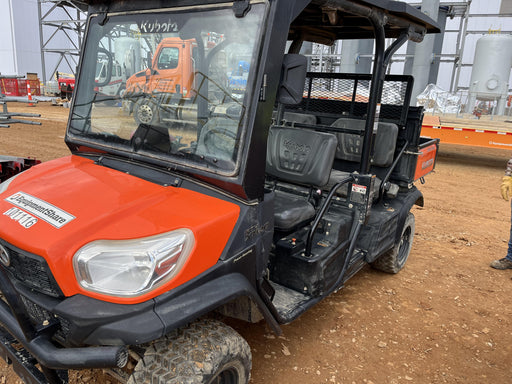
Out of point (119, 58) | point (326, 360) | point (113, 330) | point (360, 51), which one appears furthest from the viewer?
point (360, 51)

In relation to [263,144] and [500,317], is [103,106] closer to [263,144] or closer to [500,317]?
[263,144]

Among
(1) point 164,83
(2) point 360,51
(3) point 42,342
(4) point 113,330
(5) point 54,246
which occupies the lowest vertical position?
(3) point 42,342

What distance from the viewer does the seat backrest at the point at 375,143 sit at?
3.93m

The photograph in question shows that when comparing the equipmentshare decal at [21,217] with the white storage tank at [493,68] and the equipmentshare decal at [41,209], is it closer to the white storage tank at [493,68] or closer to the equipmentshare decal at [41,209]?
the equipmentshare decal at [41,209]

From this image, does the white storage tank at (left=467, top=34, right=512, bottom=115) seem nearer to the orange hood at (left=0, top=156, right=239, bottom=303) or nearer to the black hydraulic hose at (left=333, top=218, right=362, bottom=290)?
the black hydraulic hose at (left=333, top=218, right=362, bottom=290)

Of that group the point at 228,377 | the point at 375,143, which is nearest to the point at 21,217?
the point at 228,377

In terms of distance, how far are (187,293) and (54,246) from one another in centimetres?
57

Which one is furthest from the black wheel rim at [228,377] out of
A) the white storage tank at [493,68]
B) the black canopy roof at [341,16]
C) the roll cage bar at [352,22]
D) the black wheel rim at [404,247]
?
the white storage tank at [493,68]

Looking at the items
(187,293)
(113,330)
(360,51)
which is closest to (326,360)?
(187,293)

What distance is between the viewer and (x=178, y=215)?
187cm

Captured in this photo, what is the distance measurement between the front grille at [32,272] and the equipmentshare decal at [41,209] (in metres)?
0.17

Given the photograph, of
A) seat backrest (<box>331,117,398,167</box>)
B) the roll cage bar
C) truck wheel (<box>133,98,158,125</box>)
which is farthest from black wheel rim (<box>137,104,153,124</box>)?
seat backrest (<box>331,117,398,167</box>)

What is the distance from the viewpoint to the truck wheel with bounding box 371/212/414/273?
158 inches

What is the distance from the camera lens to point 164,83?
228 centimetres
